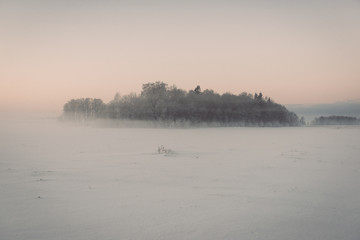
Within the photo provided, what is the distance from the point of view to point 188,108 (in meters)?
28.7

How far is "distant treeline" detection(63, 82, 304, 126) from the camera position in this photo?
2828 centimetres

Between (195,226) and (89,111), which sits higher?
(89,111)

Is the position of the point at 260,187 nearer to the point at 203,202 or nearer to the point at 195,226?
the point at 203,202

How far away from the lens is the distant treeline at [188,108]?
92.8 feet

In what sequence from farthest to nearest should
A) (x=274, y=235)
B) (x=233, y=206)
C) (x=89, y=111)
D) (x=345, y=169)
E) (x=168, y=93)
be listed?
(x=89, y=111)
(x=168, y=93)
(x=345, y=169)
(x=233, y=206)
(x=274, y=235)

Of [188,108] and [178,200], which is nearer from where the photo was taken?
[178,200]

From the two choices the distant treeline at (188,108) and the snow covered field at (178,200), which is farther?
the distant treeline at (188,108)

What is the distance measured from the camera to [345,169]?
249 inches

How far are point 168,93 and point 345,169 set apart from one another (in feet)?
79.3

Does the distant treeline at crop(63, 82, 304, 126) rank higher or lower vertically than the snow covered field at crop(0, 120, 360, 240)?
higher

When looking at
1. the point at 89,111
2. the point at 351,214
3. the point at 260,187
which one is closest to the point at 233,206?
the point at 260,187

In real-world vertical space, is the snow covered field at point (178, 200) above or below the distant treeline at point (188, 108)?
below

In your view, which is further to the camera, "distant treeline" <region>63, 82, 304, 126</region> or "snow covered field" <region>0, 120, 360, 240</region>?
"distant treeline" <region>63, 82, 304, 126</region>

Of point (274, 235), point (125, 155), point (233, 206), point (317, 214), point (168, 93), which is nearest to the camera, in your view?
point (274, 235)
